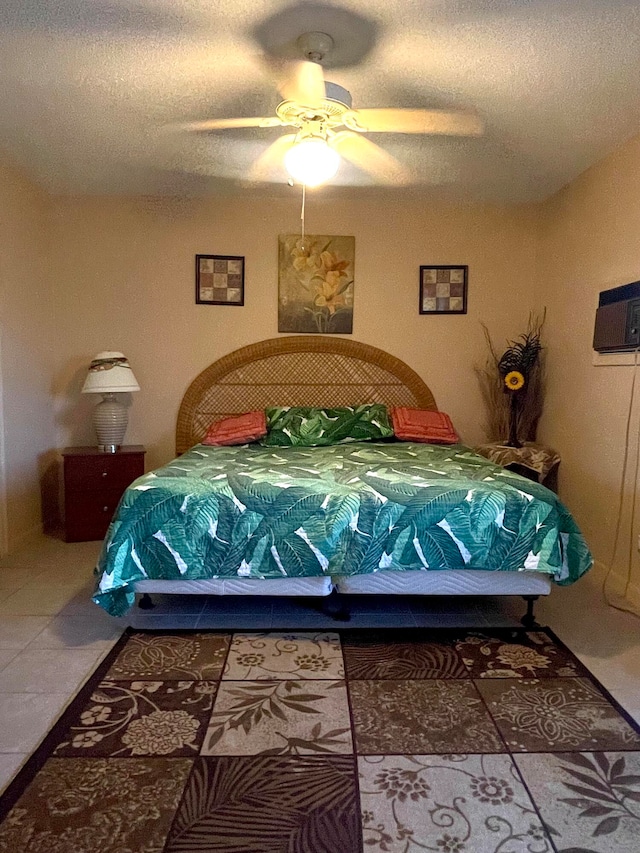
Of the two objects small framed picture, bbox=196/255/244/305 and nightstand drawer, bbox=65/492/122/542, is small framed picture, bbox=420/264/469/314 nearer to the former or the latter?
small framed picture, bbox=196/255/244/305

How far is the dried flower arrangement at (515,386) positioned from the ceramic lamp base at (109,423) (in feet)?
8.72

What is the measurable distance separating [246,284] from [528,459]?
7.70 ft

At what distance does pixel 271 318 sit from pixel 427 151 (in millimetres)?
1607

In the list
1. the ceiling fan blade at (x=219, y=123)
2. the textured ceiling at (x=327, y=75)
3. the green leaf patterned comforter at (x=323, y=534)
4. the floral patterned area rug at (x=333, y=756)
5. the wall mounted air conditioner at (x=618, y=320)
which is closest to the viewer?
the floral patterned area rug at (x=333, y=756)

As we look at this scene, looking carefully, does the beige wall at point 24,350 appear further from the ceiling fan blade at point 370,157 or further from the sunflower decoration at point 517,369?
the sunflower decoration at point 517,369

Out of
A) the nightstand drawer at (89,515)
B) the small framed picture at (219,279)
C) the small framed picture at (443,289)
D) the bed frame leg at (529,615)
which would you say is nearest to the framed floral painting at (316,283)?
the small framed picture at (219,279)

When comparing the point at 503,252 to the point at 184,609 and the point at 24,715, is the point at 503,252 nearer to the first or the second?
the point at 184,609

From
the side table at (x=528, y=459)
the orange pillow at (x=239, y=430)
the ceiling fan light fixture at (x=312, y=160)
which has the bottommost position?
the side table at (x=528, y=459)

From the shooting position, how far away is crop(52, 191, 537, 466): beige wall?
4.16m

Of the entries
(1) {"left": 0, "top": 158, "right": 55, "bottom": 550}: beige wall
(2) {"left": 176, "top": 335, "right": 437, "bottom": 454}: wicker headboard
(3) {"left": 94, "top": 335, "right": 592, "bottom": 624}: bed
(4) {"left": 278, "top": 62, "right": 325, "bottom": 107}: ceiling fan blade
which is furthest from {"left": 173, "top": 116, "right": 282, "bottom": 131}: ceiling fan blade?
(3) {"left": 94, "top": 335, "right": 592, "bottom": 624}: bed

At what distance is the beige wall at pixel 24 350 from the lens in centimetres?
353

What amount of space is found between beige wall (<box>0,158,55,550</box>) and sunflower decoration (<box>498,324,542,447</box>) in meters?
3.26

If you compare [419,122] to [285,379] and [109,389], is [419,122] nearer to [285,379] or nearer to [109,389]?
[285,379]

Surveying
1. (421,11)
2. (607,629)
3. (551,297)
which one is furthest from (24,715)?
(551,297)
